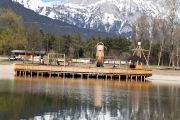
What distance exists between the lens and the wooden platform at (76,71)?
59.4m

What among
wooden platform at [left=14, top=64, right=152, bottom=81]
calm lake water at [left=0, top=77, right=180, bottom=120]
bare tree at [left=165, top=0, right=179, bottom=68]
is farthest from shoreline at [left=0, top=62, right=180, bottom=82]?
calm lake water at [left=0, top=77, right=180, bottom=120]

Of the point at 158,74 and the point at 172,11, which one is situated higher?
the point at 172,11

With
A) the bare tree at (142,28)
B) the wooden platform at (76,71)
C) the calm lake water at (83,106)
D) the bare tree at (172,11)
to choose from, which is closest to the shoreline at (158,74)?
the wooden platform at (76,71)

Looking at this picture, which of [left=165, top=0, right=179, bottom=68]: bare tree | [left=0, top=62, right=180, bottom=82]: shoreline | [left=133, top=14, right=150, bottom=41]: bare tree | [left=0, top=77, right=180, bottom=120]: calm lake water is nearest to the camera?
[left=0, top=77, right=180, bottom=120]: calm lake water

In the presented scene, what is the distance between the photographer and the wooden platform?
5944 cm

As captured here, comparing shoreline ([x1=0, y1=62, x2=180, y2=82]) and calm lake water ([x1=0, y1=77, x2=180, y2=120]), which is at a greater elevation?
shoreline ([x1=0, y1=62, x2=180, y2=82])

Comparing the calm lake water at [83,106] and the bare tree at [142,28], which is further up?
the bare tree at [142,28]

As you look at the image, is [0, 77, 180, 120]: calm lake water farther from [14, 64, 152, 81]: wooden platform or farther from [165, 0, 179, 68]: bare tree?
[165, 0, 179, 68]: bare tree

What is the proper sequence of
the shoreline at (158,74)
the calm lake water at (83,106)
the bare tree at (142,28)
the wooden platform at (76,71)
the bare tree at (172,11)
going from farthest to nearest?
1. the bare tree at (142,28)
2. the bare tree at (172,11)
3. the shoreline at (158,74)
4. the wooden platform at (76,71)
5. the calm lake water at (83,106)

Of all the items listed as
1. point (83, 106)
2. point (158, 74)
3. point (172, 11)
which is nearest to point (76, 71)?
point (158, 74)

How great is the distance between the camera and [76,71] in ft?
197

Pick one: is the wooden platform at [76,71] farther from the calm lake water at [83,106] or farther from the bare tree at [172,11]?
the calm lake water at [83,106]

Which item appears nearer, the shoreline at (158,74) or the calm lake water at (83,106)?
the calm lake water at (83,106)

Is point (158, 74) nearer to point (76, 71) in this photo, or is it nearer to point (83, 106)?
point (76, 71)
